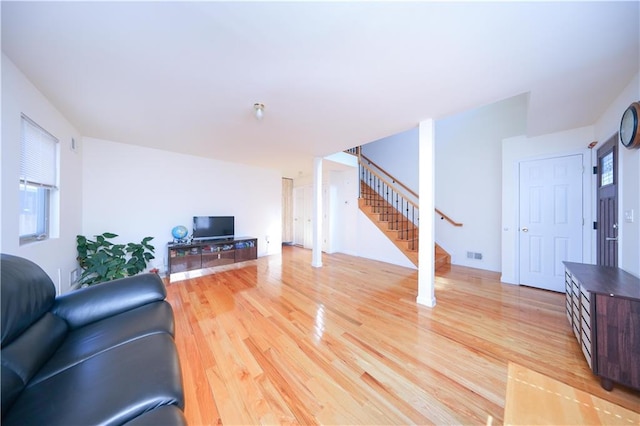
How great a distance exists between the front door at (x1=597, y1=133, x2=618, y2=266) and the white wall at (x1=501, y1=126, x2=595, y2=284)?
0.18m

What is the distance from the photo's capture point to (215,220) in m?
4.40

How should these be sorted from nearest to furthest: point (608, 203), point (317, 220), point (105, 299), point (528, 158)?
point (105, 299) < point (608, 203) < point (528, 158) < point (317, 220)

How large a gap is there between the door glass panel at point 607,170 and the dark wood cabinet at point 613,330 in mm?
1405

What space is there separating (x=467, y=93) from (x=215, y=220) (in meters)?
4.42

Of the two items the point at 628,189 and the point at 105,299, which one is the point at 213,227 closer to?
the point at 105,299

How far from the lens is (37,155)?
2078 millimetres

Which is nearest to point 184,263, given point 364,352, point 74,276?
point 74,276

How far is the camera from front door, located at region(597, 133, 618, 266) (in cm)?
217

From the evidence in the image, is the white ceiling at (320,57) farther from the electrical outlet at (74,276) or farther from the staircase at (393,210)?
the staircase at (393,210)

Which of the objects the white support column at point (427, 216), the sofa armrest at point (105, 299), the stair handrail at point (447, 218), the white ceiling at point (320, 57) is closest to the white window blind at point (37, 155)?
the white ceiling at point (320, 57)

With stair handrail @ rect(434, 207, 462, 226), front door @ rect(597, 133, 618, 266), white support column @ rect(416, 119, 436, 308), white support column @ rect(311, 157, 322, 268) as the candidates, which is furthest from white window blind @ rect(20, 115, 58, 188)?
stair handrail @ rect(434, 207, 462, 226)

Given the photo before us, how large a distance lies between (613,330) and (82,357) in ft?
10.00

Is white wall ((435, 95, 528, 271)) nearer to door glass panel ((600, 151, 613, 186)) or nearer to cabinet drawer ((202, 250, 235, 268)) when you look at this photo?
door glass panel ((600, 151, 613, 186))

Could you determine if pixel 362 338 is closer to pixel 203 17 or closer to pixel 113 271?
pixel 203 17
